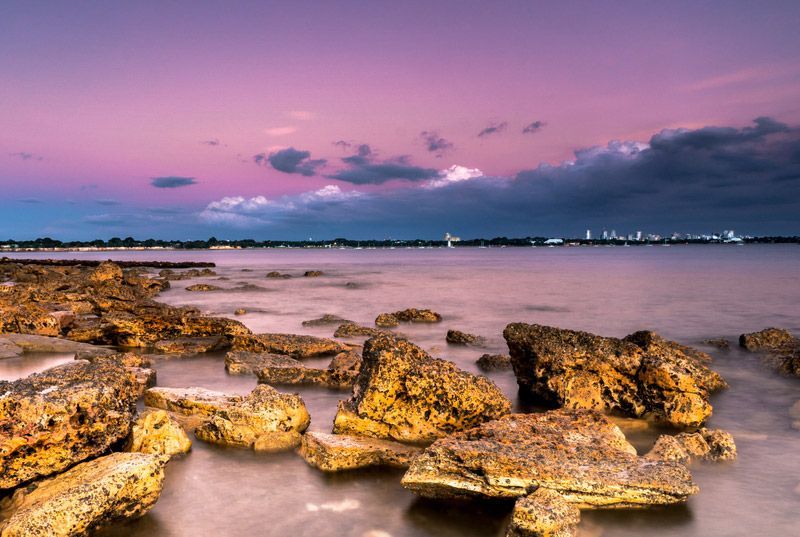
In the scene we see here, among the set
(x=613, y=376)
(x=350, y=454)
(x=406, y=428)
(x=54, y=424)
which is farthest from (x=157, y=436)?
(x=613, y=376)

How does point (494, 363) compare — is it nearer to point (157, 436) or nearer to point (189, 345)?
point (189, 345)

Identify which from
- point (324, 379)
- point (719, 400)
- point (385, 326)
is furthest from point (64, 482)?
point (385, 326)

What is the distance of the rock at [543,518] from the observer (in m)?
4.30

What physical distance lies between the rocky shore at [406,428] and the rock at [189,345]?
1487mm

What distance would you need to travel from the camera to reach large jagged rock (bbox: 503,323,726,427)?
8.16 meters

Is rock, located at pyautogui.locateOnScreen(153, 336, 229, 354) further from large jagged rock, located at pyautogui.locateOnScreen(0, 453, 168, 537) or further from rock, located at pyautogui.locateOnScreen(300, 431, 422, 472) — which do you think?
large jagged rock, located at pyautogui.locateOnScreen(0, 453, 168, 537)

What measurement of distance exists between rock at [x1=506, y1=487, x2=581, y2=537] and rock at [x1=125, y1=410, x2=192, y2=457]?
390 centimetres

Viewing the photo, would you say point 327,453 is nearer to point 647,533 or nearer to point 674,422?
point 647,533

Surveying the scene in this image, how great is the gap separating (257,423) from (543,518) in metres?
3.72

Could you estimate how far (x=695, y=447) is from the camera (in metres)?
6.61

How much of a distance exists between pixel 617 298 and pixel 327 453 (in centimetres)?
2738

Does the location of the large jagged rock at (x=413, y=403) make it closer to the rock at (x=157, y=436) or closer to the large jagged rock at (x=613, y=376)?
the rock at (x=157, y=436)

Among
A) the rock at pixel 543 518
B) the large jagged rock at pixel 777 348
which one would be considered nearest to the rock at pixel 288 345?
the rock at pixel 543 518

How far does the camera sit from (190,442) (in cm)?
644
